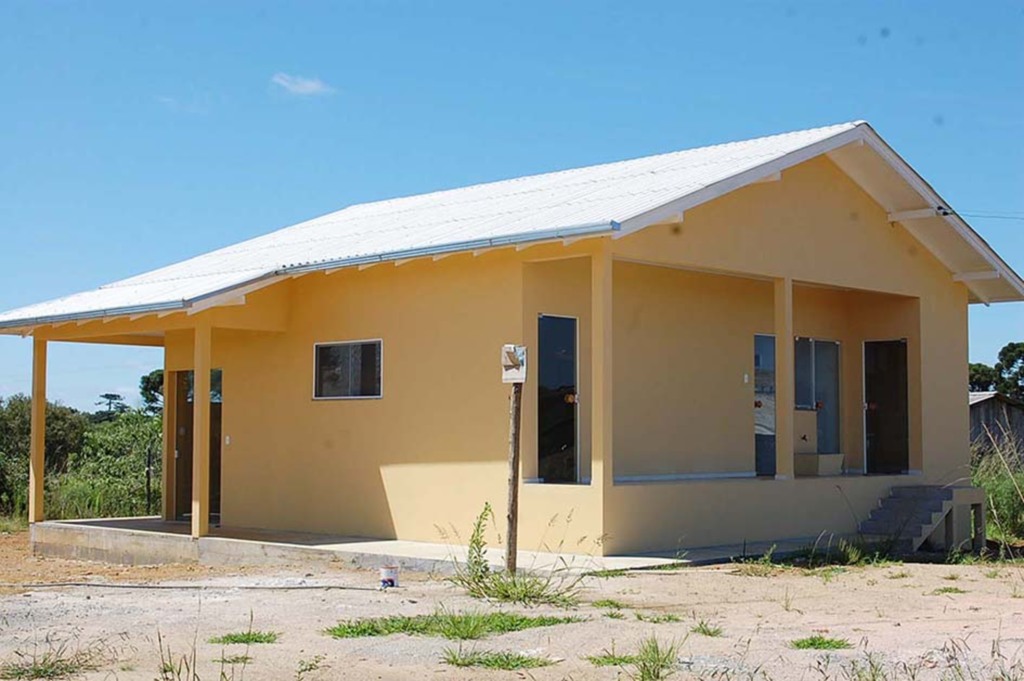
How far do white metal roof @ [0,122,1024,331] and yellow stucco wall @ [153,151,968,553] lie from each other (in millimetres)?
488

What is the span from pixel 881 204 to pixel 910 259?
116 cm

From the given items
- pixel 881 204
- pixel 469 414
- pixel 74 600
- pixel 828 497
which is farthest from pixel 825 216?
pixel 74 600

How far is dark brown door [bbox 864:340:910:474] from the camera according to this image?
20.1 m

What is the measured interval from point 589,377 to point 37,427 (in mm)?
8378

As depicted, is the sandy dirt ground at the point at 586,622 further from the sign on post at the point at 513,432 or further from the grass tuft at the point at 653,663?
the sign on post at the point at 513,432

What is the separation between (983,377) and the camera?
58594mm

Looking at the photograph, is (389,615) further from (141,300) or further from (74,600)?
(141,300)

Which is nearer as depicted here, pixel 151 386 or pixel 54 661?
pixel 54 661

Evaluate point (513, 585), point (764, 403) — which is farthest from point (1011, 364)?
point (513, 585)

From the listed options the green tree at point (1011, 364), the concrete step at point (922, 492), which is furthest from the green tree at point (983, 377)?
the concrete step at point (922, 492)

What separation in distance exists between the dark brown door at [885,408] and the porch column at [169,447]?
35.1 ft

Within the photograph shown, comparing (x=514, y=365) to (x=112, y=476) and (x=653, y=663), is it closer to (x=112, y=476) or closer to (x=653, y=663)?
(x=653, y=663)

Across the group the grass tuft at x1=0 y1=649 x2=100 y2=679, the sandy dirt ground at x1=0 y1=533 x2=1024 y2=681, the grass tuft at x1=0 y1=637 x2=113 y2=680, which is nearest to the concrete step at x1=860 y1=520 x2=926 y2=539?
the sandy dirt ground at x1=0 y1=533 x2=1024 y2=681

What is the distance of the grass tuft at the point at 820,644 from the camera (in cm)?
882
